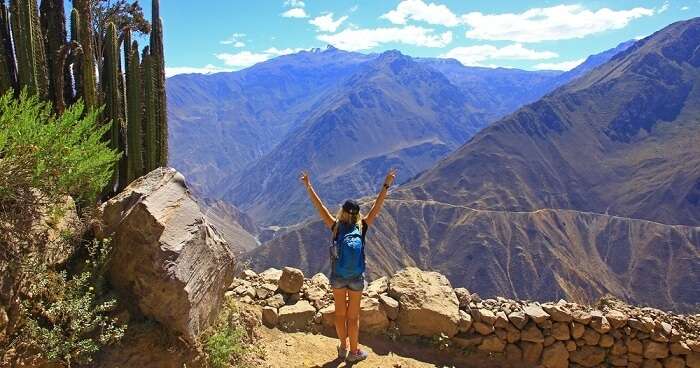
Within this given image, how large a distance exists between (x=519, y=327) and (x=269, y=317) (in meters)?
3.74

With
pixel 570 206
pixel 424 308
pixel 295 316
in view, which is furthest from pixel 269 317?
pixel 570 206

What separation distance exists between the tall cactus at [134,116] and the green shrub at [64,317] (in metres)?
3.51

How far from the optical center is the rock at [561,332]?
27.0ft

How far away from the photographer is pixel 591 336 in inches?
324

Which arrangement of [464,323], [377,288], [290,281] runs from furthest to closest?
[377,288] → [290,281] → [464,323]

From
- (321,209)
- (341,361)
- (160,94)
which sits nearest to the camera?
(321,209)

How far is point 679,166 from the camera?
12556 centimetres

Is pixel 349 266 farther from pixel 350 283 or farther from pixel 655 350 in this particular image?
pixel 655 350

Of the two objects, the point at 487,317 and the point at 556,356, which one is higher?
the point at 487,317

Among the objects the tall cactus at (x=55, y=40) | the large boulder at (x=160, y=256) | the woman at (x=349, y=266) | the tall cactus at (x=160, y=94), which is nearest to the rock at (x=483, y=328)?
the woman at (x=349, y=266)

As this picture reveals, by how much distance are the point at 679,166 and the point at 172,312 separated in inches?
5646

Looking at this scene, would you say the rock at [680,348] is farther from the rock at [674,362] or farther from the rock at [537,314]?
the rock at [537,314]

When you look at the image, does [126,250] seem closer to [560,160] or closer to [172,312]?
[172,312]

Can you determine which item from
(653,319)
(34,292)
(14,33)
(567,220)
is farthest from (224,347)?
(567,220)
